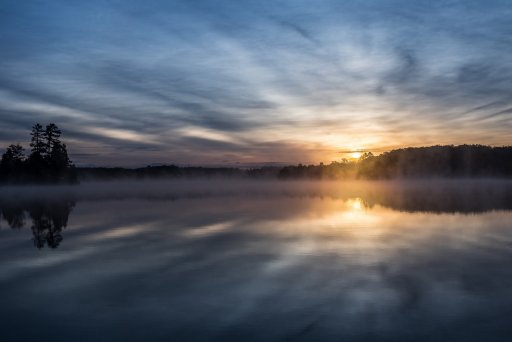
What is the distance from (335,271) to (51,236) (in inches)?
698

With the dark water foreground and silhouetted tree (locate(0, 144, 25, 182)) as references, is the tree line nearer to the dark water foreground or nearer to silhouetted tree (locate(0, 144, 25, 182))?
silhouetted tree (locate(0, 144, 25, 182))

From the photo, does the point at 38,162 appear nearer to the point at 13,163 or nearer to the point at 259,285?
the point at 13,163

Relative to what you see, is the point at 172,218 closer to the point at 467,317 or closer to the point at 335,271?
the point at 335,271

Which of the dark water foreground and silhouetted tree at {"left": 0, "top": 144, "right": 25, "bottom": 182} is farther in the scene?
silhouetted tree at {"left": 0, "top": 144, "right": 25, "bottom": 182}

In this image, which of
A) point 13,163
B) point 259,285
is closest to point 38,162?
point 13,163

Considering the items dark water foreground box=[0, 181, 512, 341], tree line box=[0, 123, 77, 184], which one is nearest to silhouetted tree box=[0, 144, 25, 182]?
tree line box=[0, 123, 77, 184]

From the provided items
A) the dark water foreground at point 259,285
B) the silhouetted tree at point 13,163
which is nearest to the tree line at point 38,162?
the silhouetted tree at point 13,163

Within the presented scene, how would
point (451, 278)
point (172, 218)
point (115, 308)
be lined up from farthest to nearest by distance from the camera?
point (172, 218), point (451, 278), point (115, 308)

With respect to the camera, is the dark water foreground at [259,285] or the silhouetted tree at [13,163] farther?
the silhouetted tree at [13,163]

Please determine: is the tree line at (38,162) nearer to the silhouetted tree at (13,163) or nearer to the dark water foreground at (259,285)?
the silhouetted tree at (13,163)

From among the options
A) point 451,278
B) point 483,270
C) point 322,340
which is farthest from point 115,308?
point 483,270

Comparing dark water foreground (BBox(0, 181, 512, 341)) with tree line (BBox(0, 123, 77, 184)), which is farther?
tree line (BBox(0, 123, 77, 184))

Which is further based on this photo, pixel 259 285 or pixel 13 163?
pixel 13 163

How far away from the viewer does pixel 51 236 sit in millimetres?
24625
